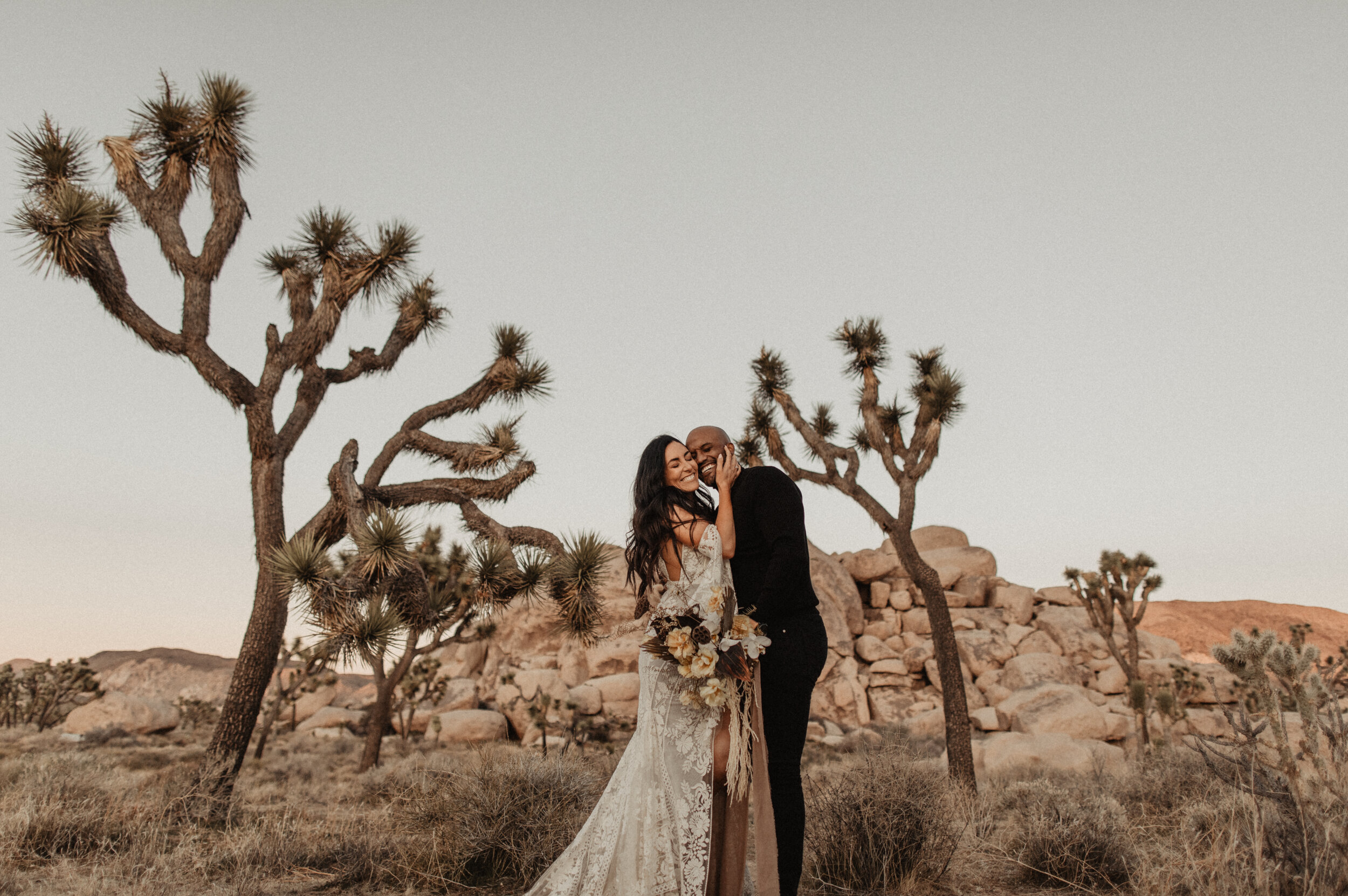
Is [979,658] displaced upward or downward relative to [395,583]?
downward

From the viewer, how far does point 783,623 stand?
323 cm

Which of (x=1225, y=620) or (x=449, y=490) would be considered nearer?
(x=449, y=490)

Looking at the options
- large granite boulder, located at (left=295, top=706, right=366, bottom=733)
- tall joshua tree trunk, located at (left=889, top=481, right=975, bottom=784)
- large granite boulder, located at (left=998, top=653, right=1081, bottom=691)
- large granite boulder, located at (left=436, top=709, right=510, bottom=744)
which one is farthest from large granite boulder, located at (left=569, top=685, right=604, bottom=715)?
large granite boulder, located at (left=998, top=653, right=1081, bottom=691)

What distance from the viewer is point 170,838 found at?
18.4 feet

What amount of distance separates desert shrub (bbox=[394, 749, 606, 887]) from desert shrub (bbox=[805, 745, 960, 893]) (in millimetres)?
1598

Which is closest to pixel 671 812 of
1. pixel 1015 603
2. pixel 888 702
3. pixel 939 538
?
pixel 888 702

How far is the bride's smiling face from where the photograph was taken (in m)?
3.40

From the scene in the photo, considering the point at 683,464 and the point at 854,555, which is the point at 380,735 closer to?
the point at 683,464

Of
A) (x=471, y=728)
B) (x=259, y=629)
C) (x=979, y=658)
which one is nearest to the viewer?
(x=259, y=629)

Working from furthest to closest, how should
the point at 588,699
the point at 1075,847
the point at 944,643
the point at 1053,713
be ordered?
the point at 588,699, the point at 1053,713, the point at 944,643, the point at 1075,847

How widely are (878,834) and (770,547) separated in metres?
2.21

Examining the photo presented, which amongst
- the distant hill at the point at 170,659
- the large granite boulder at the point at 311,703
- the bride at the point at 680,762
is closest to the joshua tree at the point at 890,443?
the bride at the point at 680,762

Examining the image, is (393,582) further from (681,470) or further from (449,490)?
(681,470)

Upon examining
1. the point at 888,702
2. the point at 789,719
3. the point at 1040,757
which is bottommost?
the point at 1040,757
